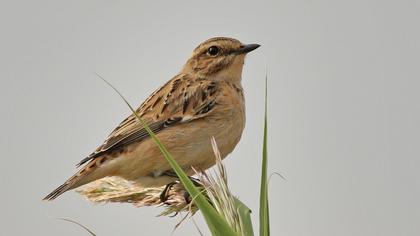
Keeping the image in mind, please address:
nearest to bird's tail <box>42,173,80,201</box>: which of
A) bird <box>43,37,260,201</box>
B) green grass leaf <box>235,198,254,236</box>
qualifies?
bird <box>43,37,260,201</box>

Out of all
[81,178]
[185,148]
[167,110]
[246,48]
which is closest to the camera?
[81,178]

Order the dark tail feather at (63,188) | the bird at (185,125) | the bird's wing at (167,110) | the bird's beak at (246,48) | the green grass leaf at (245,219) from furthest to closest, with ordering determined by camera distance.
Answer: the bird's beak at (246,48)
the bird's wing at (167,110)
the bird at (185,125)
the dark tail feather at (63,188)
the green grass leaf at (245,219)

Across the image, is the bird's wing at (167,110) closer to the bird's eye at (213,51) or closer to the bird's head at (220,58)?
the bird's head at (220,58)

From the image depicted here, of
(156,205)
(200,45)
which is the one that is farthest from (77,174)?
(200,45)

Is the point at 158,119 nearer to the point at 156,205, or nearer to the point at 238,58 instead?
the point at 238,58

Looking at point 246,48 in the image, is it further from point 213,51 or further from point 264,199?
point 264,199

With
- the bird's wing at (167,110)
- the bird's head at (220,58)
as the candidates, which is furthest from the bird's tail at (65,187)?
the bird's head at (220,58)

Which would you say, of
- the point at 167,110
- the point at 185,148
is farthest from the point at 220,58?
the point at 185,148
